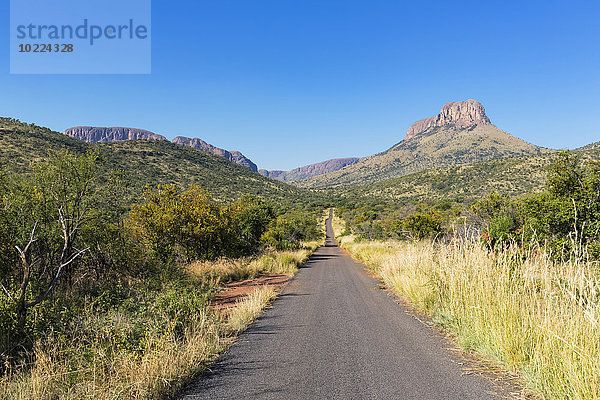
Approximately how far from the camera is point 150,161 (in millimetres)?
69500

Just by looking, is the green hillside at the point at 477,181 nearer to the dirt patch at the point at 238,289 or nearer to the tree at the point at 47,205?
the dirt patch at the point at 238,289

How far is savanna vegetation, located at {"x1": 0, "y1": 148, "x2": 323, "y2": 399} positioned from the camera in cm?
405

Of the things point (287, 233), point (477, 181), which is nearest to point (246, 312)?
point (287, 233)

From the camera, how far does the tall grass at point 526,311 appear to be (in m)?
3.40

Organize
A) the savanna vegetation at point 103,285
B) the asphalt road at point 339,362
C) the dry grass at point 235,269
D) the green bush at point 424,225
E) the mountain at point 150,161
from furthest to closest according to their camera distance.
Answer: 1. the mountain at point 150,161
2. the green bush at point 424,225
3. the dry grass at point 235,269
4. the savanna vegetation at point 103,285
5. the asphalt road at point 339,362

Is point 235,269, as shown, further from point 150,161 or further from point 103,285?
point 150,161

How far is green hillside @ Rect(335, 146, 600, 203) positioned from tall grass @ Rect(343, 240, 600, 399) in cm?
5458

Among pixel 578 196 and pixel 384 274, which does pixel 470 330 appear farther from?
pixel 578 196

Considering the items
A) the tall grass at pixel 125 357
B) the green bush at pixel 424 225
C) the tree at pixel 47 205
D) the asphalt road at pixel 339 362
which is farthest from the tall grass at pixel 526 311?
the green bush at pixel 424 225

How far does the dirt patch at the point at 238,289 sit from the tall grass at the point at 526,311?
215 inches

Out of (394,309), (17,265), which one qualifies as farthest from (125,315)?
(394,309)

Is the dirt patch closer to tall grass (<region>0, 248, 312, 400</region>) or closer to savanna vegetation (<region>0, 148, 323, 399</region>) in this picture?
savanna vegetation (<region>0, 148, 323, 399</region>)

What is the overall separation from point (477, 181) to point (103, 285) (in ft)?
262

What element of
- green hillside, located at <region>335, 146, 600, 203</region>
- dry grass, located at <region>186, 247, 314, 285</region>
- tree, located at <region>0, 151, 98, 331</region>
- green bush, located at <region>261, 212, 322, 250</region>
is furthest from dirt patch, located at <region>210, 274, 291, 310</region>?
green hillside, located at <region>335, 146, 600, 203</region>
